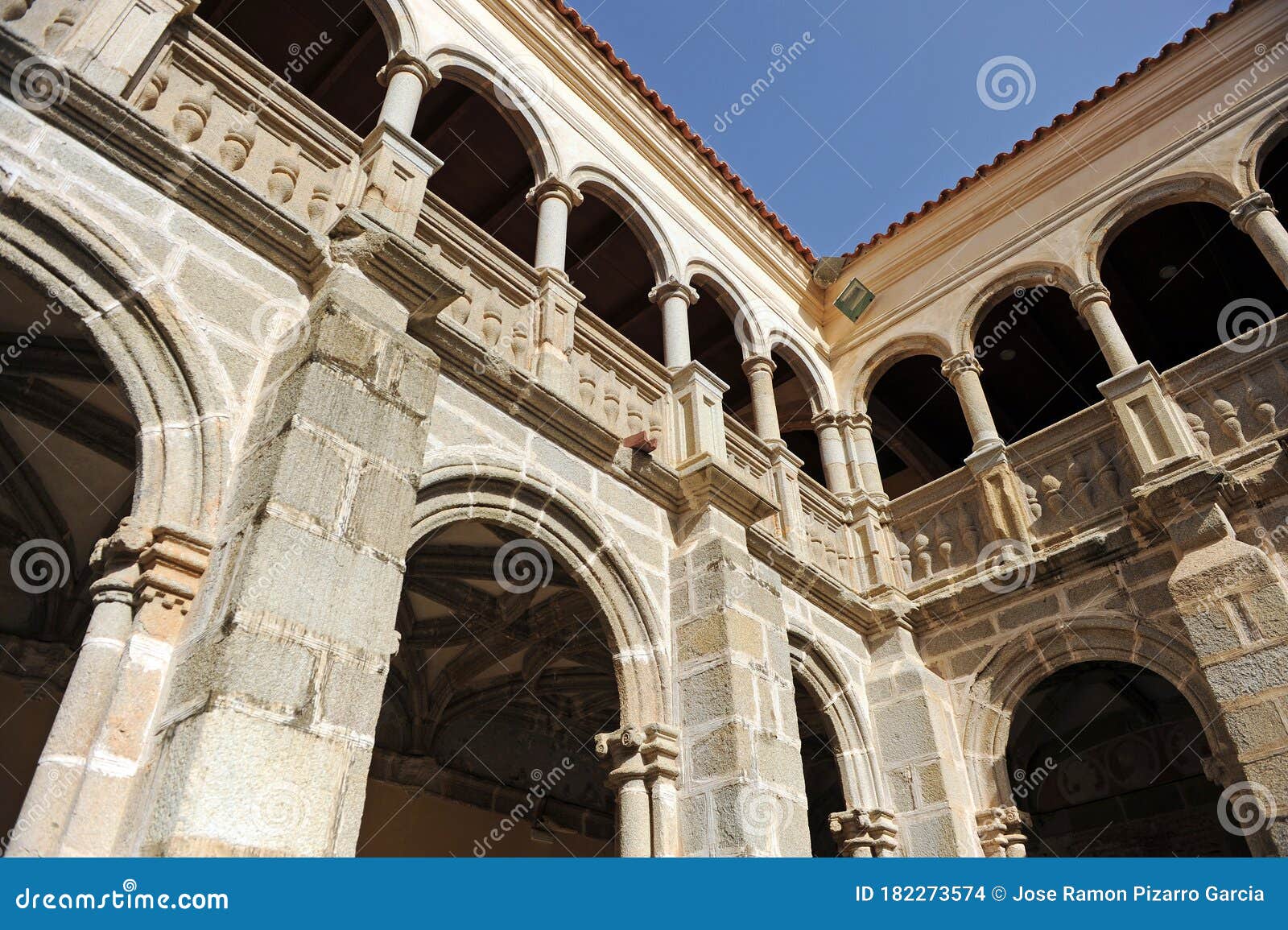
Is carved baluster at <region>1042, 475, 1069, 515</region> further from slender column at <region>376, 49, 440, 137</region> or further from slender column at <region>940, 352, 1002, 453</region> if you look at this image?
slender column at <region>376, 49, 440, 137</region>

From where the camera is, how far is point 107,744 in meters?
2.78

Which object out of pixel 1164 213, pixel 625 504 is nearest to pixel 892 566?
pixel 625 504

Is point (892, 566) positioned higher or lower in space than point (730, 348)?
lower

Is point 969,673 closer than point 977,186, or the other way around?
point 969,673

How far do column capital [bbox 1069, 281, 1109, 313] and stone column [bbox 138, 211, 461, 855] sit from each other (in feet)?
19.6

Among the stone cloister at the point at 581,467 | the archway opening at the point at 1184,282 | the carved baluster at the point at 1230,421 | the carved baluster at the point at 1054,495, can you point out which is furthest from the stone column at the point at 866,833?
the archway opening at the point at 1184,282

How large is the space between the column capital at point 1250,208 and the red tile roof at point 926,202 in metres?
1.89

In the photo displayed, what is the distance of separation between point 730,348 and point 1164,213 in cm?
457

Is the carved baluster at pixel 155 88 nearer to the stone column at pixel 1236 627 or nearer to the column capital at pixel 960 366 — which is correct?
the stone column at pixel 1236 627

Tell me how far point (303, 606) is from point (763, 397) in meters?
5.62

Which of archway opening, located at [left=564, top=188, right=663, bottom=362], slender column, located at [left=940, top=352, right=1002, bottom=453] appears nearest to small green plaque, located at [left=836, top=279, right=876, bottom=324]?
slender column, located at [left=940, top=352, right=1002, bottom=453]

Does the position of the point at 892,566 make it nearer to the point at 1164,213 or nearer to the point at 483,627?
the point at 483,627

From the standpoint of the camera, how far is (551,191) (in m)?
6.87

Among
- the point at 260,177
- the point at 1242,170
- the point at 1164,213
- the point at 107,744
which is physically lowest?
the point at 107,744
